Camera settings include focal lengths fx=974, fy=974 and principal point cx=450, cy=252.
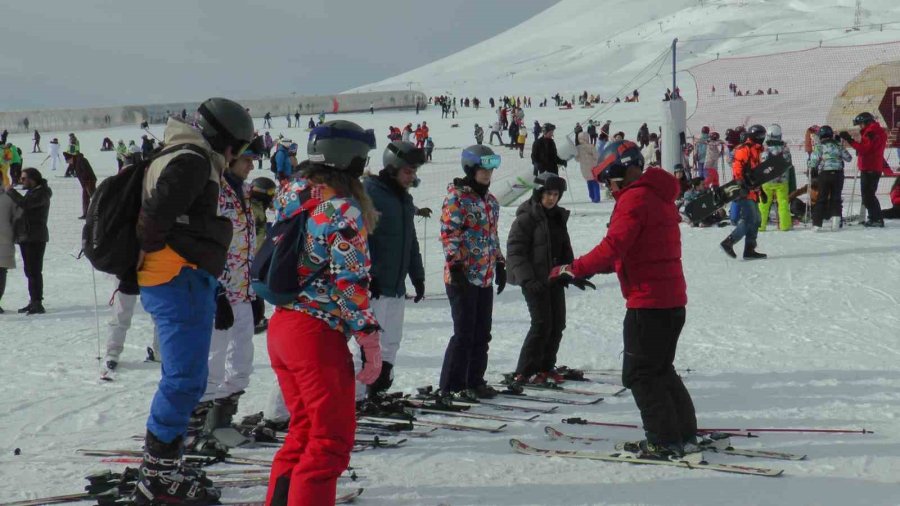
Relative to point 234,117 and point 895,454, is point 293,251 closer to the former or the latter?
point 234,117

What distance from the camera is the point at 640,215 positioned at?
504 cm

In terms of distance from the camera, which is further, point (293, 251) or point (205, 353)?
point (205, 353)

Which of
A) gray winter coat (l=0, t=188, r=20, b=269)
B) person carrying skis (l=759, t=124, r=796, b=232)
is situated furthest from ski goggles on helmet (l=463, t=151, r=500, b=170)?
person carrying skis (l=759, t=124, r=796, b=232)

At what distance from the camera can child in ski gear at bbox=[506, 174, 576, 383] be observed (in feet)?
23.7

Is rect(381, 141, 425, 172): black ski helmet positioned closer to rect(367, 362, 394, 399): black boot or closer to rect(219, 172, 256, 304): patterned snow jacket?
rect(219, 172, 256, 304): patterned snow jacket

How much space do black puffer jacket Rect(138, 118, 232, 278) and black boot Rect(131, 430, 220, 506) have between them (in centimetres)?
80

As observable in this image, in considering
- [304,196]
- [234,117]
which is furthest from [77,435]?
[304,196]

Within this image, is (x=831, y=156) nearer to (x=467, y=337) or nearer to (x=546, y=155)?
(x=546, y=155)

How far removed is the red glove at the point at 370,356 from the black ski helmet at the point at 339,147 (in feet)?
2.24

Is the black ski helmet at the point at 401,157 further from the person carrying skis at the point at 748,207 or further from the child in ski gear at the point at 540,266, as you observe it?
the person carrying skis at the point at 748,207

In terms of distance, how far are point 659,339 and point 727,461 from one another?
2.43ft

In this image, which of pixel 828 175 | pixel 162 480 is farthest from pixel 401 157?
pixel 828 175

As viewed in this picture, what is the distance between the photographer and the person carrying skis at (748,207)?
40.9 ft

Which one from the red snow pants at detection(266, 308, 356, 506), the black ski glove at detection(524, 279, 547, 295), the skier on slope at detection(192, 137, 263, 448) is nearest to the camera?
the red snow pants at detection(266, 308, 356, 506)
